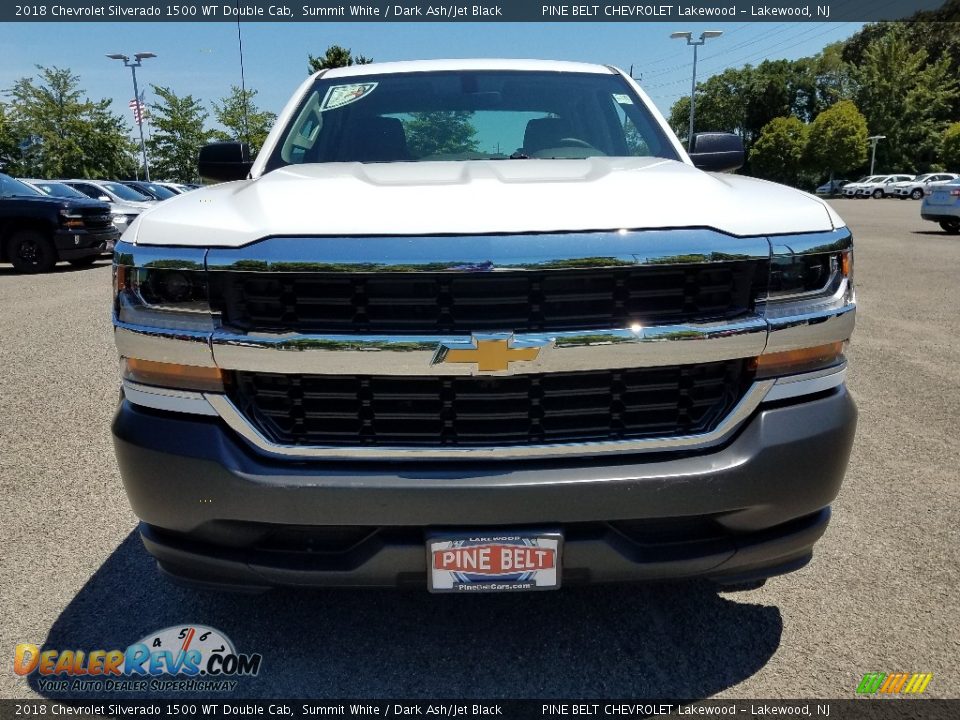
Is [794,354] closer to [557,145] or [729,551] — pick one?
[729,551]

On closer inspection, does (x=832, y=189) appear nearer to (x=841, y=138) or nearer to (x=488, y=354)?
(x=841, y=138)

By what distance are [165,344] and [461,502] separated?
0.85m

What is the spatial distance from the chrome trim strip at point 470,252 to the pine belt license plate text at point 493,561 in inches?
26.2

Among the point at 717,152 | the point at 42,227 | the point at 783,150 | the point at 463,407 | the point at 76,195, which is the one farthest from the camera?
the point at 783,150

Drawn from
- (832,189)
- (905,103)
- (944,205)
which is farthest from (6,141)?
(905,103)

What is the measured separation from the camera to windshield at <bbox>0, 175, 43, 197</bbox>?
11711 mm

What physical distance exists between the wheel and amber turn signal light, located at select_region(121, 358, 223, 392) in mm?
11863

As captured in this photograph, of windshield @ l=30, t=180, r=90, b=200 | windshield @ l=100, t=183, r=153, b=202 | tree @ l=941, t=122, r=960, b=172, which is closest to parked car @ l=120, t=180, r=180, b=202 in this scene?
windshield @ l=100, t=183, r=153, b=202

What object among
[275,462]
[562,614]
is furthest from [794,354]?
[275,462]

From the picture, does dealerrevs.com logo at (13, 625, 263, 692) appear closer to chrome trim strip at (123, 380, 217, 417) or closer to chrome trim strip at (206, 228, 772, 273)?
chrome trim strip at (123, 380, 217, 417)

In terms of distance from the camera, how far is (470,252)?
5.71 ft

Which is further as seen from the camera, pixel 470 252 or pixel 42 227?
pixel 42 227

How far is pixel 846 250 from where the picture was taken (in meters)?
1.98

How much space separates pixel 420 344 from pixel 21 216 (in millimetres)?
12436
